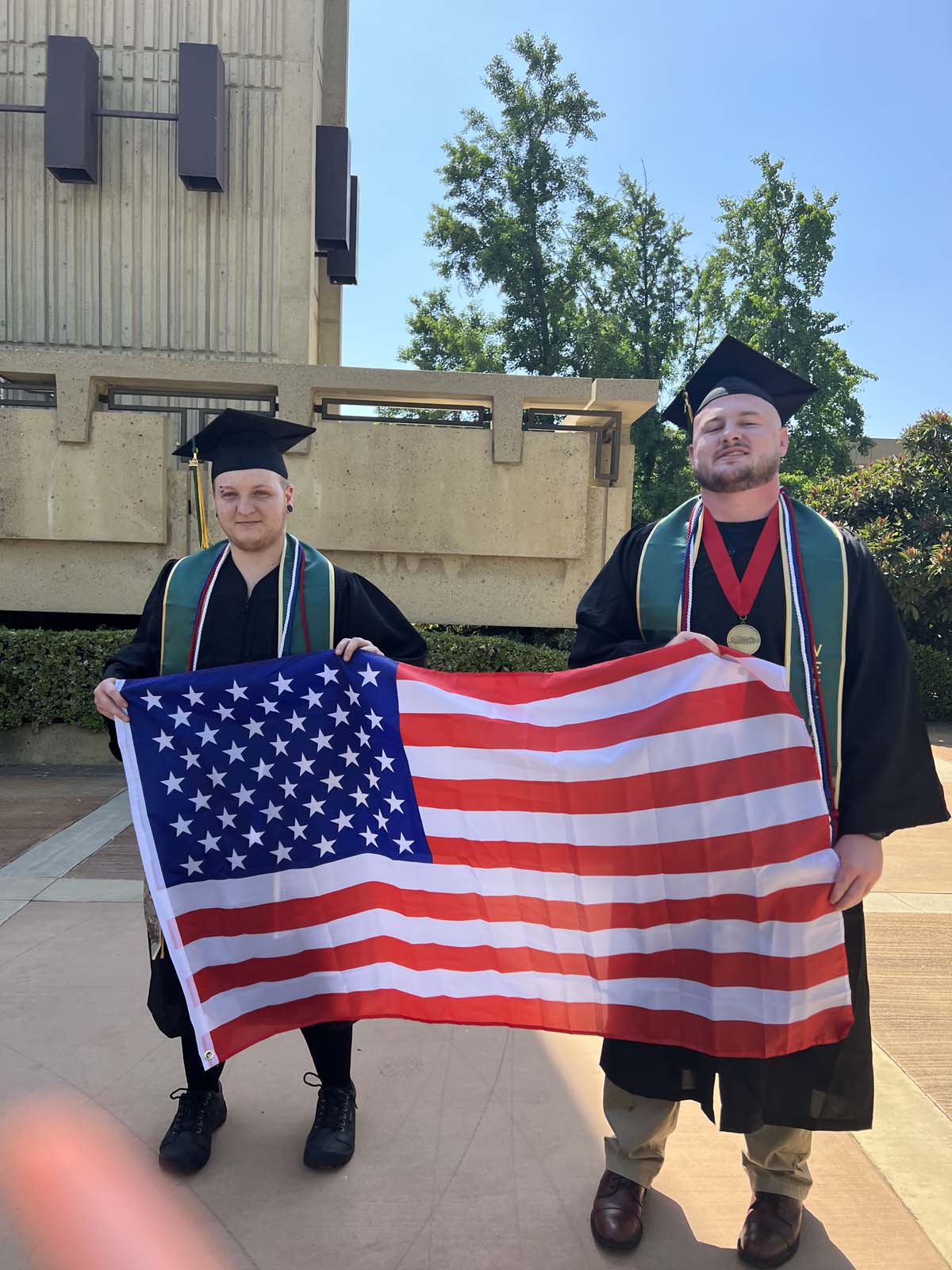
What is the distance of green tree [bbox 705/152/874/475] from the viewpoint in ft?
76.6

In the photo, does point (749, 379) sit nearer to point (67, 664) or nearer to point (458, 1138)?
point (458, 1138)

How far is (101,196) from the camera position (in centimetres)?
1095

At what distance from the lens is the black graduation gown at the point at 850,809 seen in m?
2.36

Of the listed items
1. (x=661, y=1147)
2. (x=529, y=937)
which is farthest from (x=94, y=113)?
(x=661, y=1147)

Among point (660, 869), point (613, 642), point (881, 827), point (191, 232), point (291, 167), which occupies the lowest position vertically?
point (660, 869)

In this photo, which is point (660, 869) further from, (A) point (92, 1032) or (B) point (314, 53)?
(B) point (314, 53)

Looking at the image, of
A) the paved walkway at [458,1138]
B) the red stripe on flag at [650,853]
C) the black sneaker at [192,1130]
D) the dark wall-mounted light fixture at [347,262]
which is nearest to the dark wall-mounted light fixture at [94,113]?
the dark wall-mounted light fixture at [347,262]

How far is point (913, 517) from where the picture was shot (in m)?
12.5

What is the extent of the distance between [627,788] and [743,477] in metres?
0.88

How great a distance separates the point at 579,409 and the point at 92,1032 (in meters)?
6.19

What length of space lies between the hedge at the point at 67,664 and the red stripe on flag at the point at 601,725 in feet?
16.0

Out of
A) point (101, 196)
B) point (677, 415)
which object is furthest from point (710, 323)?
point (677, 415)

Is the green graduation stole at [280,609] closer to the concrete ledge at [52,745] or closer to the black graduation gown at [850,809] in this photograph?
the black graduation gown at [850,809]

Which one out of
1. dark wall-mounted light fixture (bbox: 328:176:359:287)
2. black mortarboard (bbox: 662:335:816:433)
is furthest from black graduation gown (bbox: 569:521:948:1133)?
dark wall-mounted light fixture (bbox: 328:176:359:287)
